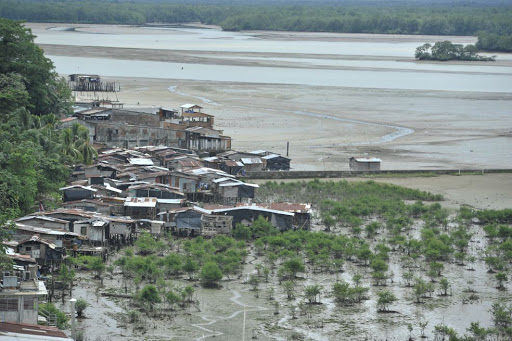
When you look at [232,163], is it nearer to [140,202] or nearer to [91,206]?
[140,202]

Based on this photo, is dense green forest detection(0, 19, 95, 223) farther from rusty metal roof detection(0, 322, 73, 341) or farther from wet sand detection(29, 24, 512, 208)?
wet sand detection(29, 24, 512, 208)

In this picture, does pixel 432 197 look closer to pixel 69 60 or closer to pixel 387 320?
pixel 387 320

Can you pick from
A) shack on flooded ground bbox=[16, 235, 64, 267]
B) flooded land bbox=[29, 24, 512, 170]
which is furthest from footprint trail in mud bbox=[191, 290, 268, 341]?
flooded land bbox=[29, 24, 512, 170]

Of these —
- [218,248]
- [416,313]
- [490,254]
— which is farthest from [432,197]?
[416,313]

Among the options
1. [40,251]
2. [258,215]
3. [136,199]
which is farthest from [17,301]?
[136,199]

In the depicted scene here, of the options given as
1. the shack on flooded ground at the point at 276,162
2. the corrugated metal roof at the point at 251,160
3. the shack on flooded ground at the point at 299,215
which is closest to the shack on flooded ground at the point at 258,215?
the shack on flooded ground at the point at 299,215

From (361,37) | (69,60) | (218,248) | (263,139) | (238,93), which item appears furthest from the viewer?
(361,37)
